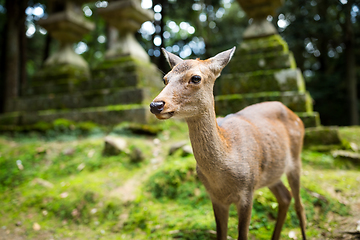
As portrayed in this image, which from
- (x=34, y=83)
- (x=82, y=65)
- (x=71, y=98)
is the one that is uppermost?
(x=82, y=65)

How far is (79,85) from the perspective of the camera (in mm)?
6812

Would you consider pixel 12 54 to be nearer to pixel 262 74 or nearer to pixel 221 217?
pixel 262 74

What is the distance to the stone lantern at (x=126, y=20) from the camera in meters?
6.43

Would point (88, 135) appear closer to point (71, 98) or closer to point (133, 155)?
point (71, 98)

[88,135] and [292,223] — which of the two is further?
[88,135]

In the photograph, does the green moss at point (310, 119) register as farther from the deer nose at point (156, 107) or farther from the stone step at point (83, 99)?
the deer nose at point (156, 107)

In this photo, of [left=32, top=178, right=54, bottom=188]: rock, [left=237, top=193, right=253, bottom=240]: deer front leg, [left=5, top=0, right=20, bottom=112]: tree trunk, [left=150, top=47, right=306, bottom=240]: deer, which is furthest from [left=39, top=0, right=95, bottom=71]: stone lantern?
[left=237, top=193, right=253, bottom=240]: deer front leg

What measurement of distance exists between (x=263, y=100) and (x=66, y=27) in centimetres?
583

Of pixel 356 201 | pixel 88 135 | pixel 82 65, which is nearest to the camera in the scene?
pixel 356 201

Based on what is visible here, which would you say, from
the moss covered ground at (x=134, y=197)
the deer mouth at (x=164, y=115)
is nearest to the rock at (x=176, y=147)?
the moss covered ground at (x=134, y=197)

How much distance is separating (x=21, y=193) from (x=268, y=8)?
6244mm

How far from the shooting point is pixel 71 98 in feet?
21.4

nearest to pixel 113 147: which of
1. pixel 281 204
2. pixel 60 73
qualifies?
pixel 281 204

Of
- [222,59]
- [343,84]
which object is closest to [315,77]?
[343,84]
